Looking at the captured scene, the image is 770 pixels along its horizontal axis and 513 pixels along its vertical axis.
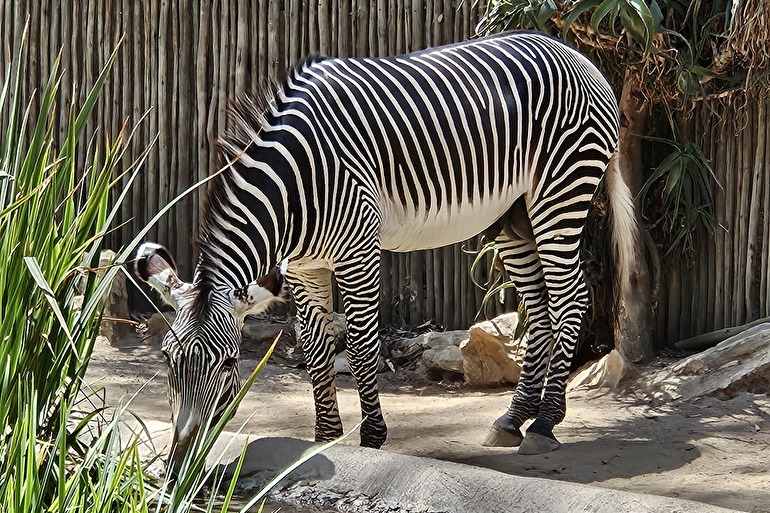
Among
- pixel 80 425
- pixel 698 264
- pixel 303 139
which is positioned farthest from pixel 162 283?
pixel 698 264

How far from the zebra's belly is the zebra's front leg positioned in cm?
31

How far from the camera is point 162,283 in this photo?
3744mm

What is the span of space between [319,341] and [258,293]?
3.27 feet

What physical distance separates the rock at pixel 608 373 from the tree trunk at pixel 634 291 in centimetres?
20

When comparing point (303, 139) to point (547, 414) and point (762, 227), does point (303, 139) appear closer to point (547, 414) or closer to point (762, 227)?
point (547, 414)

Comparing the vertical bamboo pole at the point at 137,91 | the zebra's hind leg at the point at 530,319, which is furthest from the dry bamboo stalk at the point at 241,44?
the zebra's hind leg at the point at 530,319

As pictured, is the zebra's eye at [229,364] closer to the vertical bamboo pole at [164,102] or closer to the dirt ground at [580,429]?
the dirt ground at [580,429]

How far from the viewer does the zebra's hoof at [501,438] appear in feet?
15.6

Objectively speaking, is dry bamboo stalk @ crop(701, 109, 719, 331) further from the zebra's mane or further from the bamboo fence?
the zebra's mane

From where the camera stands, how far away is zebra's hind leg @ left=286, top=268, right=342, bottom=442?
15.0 ft

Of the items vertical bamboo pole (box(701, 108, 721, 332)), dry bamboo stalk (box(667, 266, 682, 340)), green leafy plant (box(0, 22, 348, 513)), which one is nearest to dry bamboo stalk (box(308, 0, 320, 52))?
vertical bamboo pole (box(701, 108, 721, 332))

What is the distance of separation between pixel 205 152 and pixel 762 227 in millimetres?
3708

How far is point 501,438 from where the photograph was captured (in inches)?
187

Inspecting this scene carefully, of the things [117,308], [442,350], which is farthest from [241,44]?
[442,350]
